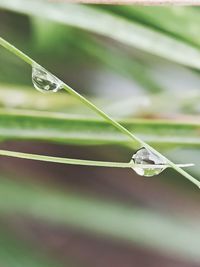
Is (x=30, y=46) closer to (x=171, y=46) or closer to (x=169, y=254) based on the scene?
(x=171, y=46)

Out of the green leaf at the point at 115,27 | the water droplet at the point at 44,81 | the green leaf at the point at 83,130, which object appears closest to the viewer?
the water droplet at the point at 44,81

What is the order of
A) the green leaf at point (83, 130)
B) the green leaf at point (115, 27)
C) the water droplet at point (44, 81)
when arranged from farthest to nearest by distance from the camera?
the green leaf at point (115, 27)
the green leaf at point (83, 130)
the water droplet at point (44, 81)

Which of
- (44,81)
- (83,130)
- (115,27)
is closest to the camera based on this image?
(44,81)

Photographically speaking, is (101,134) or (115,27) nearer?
(101,134)

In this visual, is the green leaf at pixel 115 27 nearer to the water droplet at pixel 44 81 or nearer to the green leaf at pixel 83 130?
the green leaf at pixel 83 130

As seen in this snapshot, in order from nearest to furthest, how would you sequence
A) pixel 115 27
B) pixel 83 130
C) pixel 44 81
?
pixel 44 81 → pixel 83 130 → pixel 115 27

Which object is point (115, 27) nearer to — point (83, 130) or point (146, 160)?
point (83, 130)

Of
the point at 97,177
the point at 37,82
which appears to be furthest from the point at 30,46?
the point at 37,82

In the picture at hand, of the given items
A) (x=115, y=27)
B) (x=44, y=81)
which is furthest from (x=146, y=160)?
(x=115, y=27)

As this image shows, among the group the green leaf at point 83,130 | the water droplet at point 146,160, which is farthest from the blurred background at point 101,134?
the water droplet at point 146,160
